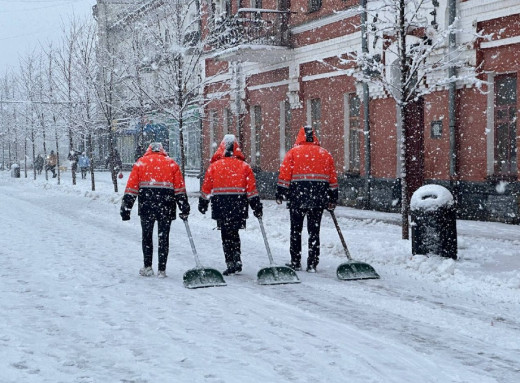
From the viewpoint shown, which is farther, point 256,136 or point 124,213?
point 256,136

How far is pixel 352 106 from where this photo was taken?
19875 millimetres

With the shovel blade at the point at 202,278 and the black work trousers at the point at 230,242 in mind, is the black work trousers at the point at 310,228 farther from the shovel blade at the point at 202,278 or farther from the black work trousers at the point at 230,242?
the shovel blade at the point at 202,278

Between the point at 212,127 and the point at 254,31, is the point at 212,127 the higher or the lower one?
the lower one

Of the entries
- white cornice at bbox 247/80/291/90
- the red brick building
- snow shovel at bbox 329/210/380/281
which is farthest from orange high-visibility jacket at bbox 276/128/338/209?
white cornice at bbox 247/80/291/90

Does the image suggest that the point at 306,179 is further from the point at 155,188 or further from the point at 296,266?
the point at 155,188

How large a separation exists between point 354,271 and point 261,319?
247cm

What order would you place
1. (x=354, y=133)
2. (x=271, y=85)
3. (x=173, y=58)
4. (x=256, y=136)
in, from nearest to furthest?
(x=354, y=133)
(x=173, y=58)
(x=271, y=85)
(x=256, y=136)

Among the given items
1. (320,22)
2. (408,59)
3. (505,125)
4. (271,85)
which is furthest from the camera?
(271,85)

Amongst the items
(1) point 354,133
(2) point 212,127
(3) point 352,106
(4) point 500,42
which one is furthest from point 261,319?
(2) point 212,127

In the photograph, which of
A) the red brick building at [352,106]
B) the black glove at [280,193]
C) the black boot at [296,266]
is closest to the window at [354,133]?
the red brick building at [352,106]

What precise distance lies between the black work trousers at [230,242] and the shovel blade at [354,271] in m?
1.30

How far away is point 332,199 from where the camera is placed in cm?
912

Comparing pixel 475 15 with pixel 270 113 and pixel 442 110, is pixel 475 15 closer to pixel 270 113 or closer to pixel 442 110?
pixel 442 110

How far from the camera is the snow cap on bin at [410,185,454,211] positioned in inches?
391
